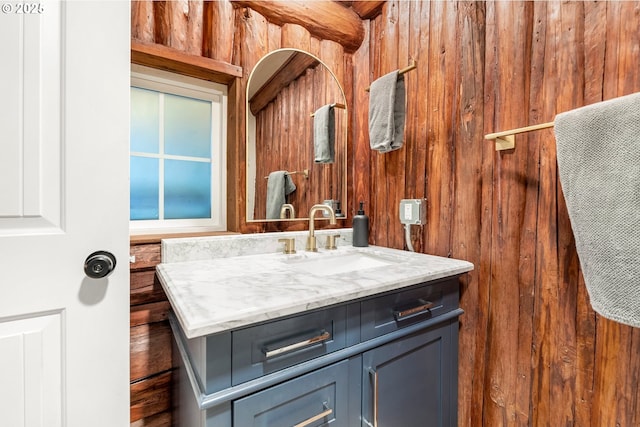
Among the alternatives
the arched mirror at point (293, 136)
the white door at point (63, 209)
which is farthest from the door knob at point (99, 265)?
the arched mirror at point (293, 136)

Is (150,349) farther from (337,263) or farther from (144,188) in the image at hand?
(337,263)

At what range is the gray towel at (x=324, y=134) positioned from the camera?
1514 millimetres

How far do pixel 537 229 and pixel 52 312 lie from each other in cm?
144

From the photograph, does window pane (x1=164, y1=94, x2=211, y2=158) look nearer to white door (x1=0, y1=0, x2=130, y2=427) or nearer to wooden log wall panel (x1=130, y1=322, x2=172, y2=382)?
white door (x1=0, y1=0, x2=130, y2=427)

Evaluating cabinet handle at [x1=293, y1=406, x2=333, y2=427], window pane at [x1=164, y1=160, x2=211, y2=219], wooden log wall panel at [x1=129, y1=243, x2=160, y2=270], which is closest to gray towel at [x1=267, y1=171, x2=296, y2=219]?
window pane at [x1=164, y1=160, x2=211, y2=219]

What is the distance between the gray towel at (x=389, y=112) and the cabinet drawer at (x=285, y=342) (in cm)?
85

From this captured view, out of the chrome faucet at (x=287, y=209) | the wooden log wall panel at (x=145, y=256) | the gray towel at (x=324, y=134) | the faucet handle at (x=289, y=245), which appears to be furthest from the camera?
the gray towel at (x=324, y=134)

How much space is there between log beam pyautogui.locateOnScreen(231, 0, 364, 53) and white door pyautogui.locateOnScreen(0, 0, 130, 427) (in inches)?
29.0

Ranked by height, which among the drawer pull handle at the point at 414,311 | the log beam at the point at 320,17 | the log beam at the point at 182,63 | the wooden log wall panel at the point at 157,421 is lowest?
the wooden log wall panel at the point at 157,421

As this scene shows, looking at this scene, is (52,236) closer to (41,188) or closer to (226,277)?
(41,188)

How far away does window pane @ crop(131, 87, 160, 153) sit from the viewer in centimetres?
113

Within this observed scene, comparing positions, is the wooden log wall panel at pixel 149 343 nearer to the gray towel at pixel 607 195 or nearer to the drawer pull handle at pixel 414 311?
the drawer pull handle at pixel 414 311

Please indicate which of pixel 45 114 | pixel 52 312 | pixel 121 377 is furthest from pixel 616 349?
pixel 45 114

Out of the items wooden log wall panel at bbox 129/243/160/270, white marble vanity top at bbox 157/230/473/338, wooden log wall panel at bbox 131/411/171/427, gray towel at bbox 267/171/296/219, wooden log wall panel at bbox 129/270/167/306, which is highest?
gray towel at bbox 267/171/296/219
